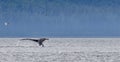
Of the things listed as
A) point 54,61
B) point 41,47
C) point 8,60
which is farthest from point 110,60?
point 41,47

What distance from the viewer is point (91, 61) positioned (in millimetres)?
48688

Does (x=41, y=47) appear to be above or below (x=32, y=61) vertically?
Answer: above

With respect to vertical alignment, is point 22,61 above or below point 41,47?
below

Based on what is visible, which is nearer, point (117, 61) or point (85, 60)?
point (117, 61)

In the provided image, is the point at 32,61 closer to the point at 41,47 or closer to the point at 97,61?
the point at 97,61

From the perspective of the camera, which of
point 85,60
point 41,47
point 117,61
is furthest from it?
point 41,47

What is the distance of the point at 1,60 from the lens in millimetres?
48719

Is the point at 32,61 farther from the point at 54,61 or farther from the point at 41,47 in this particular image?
the point at 41,47

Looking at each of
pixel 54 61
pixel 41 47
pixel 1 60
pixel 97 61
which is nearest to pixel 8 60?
pixel 1 60

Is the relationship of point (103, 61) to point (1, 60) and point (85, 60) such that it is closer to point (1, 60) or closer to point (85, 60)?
point (85, 60)

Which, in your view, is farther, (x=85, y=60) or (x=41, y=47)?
(x=41, y=47)

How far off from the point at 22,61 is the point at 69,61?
359 centimetres

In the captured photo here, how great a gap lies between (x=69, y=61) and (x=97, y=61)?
212 centimetres

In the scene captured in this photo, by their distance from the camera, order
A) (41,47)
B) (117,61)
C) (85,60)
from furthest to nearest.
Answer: (41,47), (85,60), (117,61)
